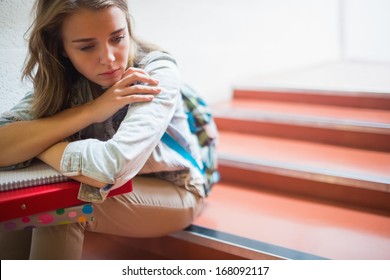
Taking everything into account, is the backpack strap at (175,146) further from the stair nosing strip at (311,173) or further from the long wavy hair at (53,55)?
the stair nosing strip at (311,173)

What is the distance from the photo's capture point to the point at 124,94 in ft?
3.48

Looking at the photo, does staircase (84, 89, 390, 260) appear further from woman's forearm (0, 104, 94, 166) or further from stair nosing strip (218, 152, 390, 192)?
woman's forearm (0, 104, 94, 166)

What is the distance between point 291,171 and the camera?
1.73m

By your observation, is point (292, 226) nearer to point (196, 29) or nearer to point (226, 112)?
point (226, 112)

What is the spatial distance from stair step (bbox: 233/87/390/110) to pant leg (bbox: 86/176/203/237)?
135cm

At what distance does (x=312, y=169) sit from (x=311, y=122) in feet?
1.32

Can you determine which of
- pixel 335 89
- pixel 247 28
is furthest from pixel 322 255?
pixel 247 28

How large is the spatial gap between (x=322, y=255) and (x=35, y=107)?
111 centimetres

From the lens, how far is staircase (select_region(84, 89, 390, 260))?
1375 mm

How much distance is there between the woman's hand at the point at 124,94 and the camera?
105 centimetres

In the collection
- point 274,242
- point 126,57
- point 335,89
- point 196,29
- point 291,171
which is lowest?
point 274,242

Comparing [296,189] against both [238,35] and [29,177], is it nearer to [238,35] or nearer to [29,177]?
[29,177]

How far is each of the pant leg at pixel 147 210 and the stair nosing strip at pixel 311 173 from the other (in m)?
0.56

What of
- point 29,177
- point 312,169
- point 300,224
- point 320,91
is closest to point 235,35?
point 320,91
